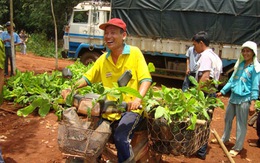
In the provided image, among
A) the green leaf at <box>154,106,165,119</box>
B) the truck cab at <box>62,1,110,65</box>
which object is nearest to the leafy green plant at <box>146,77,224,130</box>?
the green leaf at <box>154,106,165,119</box>

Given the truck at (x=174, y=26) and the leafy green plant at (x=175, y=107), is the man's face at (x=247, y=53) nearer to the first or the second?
the leafy green plant at (x=175, y=107)

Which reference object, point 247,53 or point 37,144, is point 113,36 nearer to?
point 247,53

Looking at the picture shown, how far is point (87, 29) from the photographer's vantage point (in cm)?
1207

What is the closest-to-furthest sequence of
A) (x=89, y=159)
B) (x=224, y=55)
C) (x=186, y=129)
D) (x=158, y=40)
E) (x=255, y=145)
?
(x=89, y=159) < (x=186, y=129) < (x=255, y=145) < (x=224, y=55) < (x=158, y=40)

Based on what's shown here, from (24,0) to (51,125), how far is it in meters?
22.2

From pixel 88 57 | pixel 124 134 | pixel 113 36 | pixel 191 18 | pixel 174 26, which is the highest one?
pixel 191 18

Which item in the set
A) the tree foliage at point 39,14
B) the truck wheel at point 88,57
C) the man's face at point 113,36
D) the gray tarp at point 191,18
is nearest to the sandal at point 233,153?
the man's face at point 113,36

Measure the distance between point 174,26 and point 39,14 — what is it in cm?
1573

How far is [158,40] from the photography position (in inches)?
413

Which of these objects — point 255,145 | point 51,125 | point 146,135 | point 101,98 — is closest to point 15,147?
point 51,125

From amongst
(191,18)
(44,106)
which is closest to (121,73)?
(44,106)

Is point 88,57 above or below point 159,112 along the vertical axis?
below

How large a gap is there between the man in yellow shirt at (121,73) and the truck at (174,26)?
293 inches

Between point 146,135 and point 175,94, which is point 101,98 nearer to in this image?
point 146,135
